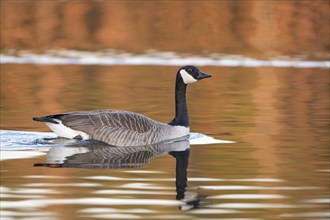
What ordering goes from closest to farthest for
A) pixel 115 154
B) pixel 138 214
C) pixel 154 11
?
pixel 138 214 < pixel 115 154 < pixel 154 11

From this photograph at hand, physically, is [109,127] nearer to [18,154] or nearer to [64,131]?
[64,131]

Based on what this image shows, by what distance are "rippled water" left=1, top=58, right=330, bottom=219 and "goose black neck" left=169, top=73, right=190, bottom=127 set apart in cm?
59

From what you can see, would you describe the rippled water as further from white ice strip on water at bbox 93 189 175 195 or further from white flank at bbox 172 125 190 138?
white flank at bbox 172 125 190 138

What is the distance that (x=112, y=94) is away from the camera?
29.1 meters

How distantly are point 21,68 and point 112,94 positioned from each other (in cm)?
950

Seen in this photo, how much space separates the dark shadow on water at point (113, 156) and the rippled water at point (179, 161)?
0.05ft

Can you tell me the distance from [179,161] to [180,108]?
396 centimetres

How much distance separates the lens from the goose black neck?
20.6 meters

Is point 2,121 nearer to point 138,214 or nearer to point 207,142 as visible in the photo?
point 207,142

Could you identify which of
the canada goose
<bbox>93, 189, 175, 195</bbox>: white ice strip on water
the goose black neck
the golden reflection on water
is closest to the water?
<bbox>93, 189, 175, 195</bbox>: white ice strip on water

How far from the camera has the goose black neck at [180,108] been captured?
20587 mm

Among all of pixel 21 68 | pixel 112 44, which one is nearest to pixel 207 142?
pixel 21 68

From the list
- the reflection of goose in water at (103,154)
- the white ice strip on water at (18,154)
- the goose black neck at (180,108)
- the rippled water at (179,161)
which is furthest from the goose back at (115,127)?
the goose black neck at (180,108)

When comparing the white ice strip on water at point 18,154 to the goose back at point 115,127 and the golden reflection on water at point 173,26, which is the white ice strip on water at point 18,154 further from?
the golden reflection on water at point 173,26
